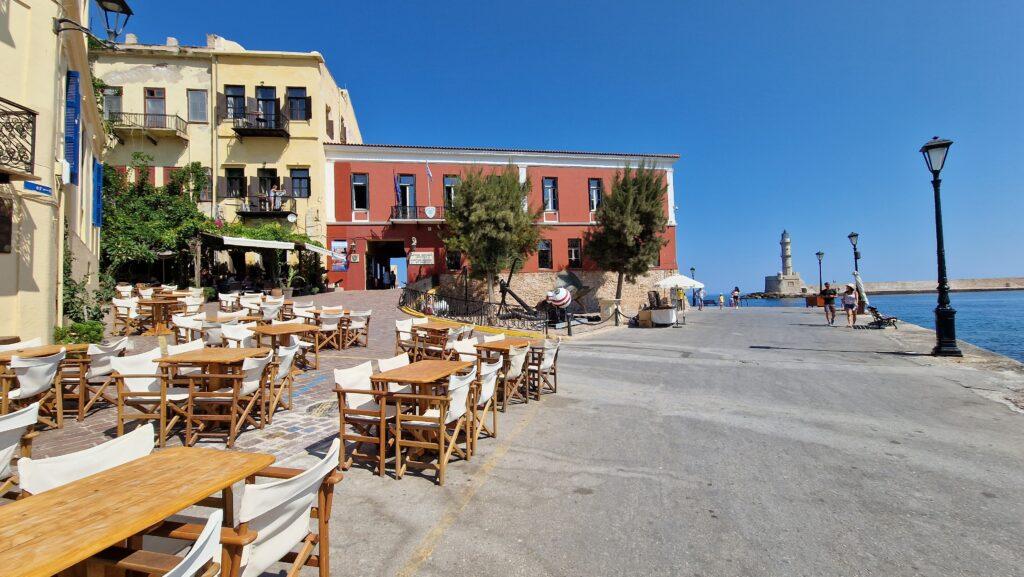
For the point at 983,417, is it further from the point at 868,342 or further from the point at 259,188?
the point at 259,188

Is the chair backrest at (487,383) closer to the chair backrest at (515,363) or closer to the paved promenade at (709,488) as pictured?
the paved promenade at (709,488)

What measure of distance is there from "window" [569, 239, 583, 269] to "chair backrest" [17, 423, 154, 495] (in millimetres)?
26821

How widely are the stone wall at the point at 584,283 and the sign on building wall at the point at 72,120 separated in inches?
686

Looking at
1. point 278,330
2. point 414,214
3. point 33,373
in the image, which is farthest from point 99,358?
point 414,214

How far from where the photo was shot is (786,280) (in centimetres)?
7919

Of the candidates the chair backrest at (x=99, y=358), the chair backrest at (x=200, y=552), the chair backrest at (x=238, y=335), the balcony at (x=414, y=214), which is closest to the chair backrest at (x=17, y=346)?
the chair backrest at (x=99, y=358)

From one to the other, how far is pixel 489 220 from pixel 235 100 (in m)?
15.8

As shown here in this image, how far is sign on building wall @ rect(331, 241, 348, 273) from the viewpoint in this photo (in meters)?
25.0

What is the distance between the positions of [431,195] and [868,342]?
832 inches

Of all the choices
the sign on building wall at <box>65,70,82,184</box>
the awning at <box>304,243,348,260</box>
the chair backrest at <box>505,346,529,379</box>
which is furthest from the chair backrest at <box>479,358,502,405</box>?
the awning at <box>304,243,348,260</box>

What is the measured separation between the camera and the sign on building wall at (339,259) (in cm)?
2505

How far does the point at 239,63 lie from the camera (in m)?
24.8

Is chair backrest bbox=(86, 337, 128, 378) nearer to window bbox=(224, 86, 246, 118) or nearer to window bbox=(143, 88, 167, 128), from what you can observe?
window bbox=(224, 86, 246, 118)

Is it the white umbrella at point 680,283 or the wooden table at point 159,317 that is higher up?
the white umbrella at point 680,283
